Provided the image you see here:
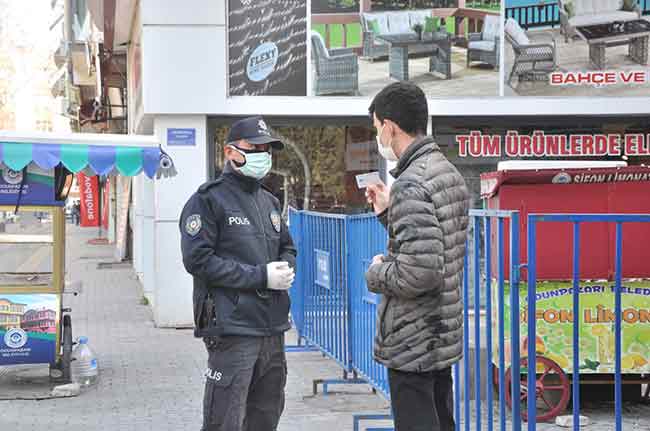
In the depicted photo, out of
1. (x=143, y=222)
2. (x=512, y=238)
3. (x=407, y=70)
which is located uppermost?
(x=407, y=70)

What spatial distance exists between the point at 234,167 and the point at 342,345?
3.49 metres

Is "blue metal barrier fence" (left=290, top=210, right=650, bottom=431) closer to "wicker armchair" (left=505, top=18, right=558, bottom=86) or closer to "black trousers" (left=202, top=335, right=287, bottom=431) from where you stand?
"black trousers" (left=202, top=335, right=287, bottom=431)

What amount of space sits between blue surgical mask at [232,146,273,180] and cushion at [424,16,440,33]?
798cm

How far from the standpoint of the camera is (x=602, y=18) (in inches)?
511

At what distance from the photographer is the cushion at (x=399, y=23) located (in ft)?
41.8

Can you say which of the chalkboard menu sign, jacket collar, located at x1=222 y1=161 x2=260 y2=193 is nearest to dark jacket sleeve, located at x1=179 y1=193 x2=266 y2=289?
jacket collar, located at x1=222 y1=161 x2=260 y2=193

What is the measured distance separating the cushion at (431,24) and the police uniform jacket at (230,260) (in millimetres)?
8094

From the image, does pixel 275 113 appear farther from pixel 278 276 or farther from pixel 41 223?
pixel 278 276

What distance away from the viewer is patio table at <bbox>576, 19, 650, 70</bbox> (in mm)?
12969

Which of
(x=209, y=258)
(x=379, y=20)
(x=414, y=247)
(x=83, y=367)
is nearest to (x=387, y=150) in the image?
(x=414, y=247)

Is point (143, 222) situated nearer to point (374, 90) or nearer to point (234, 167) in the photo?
point (374, 90)

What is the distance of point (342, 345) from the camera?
331 inches

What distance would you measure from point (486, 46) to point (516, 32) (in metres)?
0.43

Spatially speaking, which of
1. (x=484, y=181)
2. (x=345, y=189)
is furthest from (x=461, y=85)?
(x=484, y=181)
